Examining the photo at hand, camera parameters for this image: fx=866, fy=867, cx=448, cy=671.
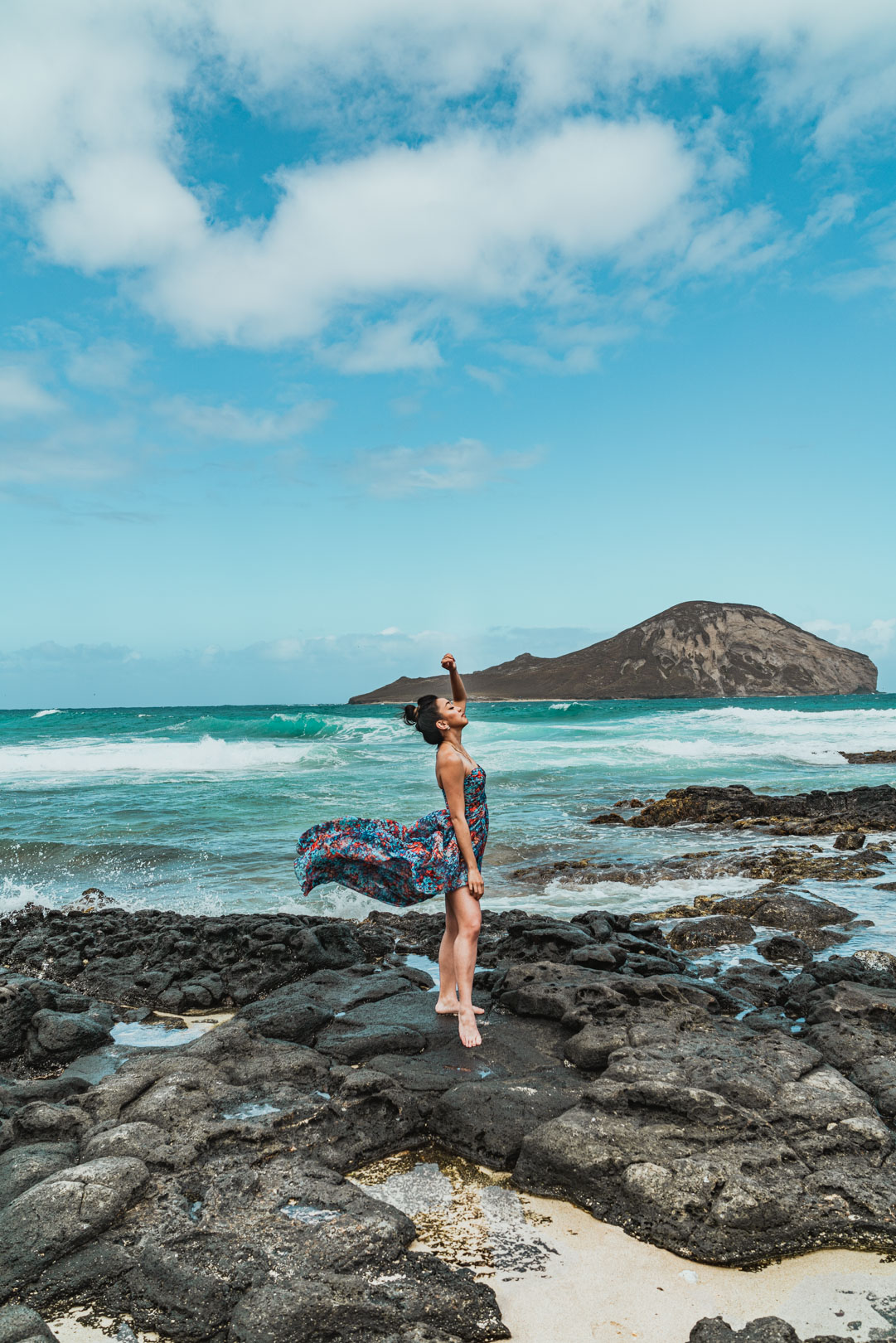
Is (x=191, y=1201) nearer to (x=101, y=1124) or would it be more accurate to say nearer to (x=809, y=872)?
(x=101, y=1124)

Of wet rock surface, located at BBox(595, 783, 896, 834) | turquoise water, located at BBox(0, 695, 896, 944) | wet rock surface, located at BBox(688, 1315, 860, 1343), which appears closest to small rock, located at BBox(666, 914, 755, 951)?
turquoise water, located at BBox(0, 695, 896, 944)

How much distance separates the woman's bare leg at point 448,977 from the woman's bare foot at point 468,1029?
44cm

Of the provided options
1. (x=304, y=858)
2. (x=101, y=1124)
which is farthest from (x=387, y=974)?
(x=101, y=1124)

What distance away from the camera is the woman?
19.1ft

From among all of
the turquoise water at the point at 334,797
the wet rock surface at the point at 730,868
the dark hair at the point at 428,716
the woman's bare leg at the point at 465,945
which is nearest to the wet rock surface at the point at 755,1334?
the woman's bare leg at the point at 465,945

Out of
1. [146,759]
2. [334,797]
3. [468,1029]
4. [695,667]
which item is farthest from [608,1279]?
[695,667]

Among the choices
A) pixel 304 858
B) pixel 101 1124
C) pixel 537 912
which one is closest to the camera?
pixel 101 1124

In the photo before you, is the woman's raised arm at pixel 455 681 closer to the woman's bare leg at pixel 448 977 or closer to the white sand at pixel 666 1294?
the woman's bare leg at pixel 448 977

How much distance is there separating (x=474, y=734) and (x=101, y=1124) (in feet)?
131

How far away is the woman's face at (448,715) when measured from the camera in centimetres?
582

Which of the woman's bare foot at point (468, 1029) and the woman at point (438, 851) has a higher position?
the woman at point (438, 851)

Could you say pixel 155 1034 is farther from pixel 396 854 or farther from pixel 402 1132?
pixel 402 1132

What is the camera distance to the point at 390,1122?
452 cm

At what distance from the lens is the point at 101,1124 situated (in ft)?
14.6
